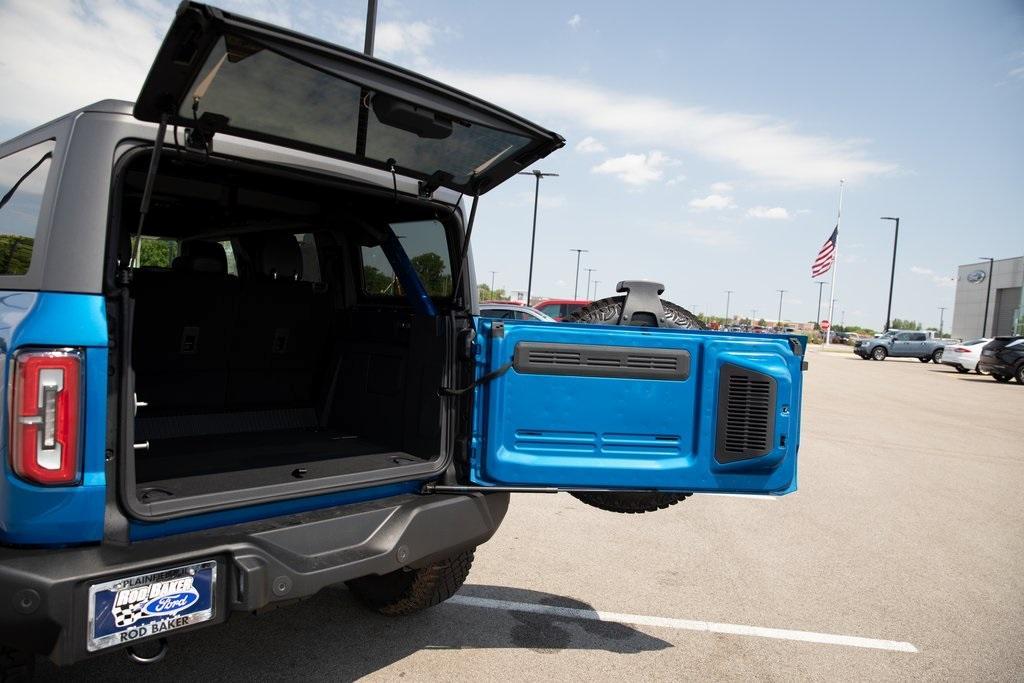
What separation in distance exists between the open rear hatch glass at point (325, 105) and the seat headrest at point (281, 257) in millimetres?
1754

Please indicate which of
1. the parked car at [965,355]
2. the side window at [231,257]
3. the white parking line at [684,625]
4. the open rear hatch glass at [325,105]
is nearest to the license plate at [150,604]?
the open rear hatch glass at [325,105]

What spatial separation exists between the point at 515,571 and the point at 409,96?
299cm

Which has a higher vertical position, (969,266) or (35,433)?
(969,266)

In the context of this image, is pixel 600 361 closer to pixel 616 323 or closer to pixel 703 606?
pixel 616 323

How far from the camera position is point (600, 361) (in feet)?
9.56

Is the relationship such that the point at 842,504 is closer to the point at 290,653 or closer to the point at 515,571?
the point at 515,571

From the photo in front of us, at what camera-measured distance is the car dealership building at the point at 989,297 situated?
58.4 meters

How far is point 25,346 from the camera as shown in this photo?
6.39ft

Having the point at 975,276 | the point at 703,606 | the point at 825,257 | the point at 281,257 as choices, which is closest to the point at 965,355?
the point at 825,257

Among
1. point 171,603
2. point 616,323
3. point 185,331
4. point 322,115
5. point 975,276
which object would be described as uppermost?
point 975,276

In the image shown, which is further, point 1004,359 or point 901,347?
point 901,347

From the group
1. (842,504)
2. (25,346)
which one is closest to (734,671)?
(25,346)

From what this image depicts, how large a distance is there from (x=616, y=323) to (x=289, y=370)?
2091mm

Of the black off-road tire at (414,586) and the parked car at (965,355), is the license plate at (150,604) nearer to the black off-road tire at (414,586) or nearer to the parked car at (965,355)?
the black off-road tire at (414,586)
